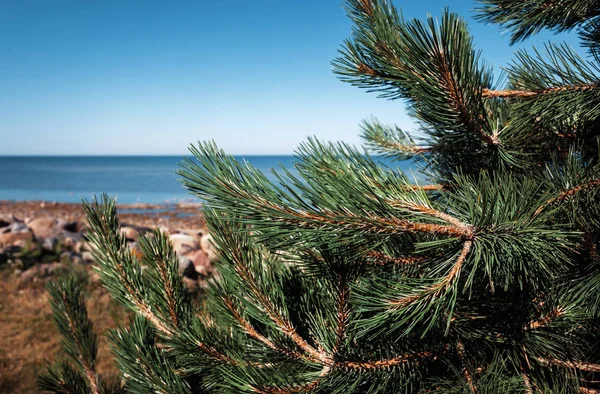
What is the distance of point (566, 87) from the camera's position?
122 centimetres

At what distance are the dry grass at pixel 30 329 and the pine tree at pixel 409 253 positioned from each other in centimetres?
347

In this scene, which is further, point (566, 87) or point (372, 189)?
point (566, 87)

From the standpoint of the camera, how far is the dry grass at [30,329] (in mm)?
5207

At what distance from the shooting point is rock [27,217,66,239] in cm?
1178

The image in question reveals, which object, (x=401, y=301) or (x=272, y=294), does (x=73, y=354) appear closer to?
(x=272, y=294)

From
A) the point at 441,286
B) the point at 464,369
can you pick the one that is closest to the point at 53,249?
the point at 464,369

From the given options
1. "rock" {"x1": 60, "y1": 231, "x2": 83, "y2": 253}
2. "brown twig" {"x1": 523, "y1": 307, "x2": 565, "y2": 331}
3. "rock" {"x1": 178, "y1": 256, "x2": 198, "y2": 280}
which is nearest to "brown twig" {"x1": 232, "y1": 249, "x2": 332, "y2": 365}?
"brown twig" {"x1": 523, "y1": 307, "x2": 565, "y2": 331}

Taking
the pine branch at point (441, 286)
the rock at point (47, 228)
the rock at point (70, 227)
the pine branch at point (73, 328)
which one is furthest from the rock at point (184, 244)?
the pine branch at point (441, 286)

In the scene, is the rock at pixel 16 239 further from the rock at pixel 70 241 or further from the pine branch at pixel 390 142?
the pine branch at pixel 390 142

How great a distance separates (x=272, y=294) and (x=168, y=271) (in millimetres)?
472

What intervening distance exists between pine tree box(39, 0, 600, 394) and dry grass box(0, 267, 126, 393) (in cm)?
347

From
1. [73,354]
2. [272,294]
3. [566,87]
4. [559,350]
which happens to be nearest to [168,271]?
[272,294]

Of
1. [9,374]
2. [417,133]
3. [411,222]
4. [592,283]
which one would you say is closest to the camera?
[411,222]

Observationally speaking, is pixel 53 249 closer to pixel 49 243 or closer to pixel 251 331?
pixel 49 243
